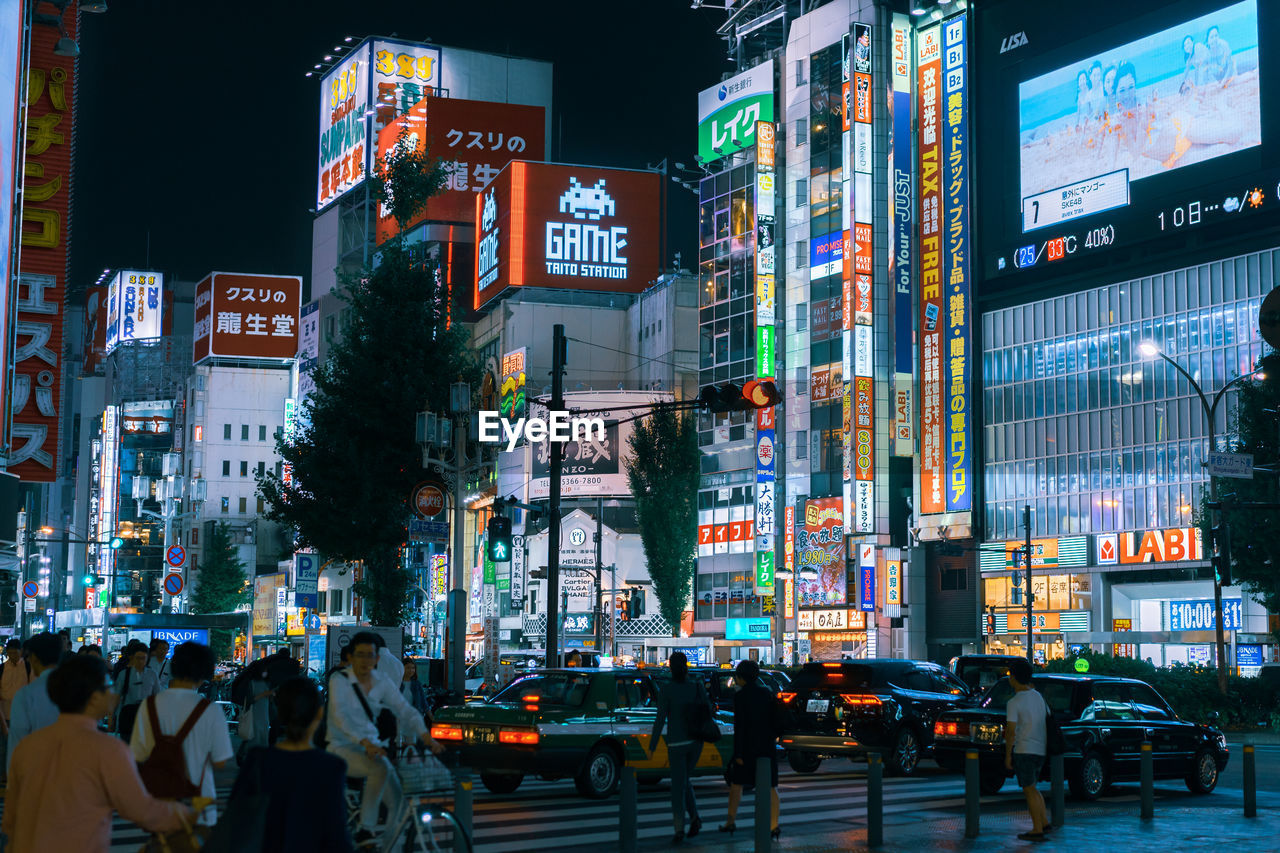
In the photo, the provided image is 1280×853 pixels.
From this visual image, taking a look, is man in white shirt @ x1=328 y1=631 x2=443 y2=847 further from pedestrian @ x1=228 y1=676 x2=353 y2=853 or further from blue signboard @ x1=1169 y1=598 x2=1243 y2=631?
blue signboard @ x1=1169 y1=598 x2=1243 y2=631

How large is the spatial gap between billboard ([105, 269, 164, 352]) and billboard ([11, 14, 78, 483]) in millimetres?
116508

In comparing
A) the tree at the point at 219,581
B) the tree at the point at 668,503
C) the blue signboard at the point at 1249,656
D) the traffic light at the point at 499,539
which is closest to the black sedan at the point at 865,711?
the traffic light at the point at 499,539

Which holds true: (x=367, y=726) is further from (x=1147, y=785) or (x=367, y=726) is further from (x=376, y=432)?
(x=376, y=432)

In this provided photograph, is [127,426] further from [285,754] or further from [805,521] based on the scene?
[285,754]

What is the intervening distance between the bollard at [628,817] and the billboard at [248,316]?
116 m

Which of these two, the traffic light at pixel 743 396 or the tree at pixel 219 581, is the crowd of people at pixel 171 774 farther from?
the tree at pixel 219 581

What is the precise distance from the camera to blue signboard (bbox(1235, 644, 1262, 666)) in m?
48.6

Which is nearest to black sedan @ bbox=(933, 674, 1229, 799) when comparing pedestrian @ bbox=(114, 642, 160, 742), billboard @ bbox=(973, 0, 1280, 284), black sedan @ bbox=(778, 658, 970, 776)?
black sedan @ bbox=(778, 658, 970, 776)

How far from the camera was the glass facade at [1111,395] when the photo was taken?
187ft

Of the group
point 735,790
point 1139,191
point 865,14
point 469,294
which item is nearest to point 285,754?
point 735,790

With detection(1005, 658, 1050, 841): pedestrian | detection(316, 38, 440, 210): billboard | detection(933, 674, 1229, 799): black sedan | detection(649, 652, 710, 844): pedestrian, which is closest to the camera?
detection(649, 652, 710, 844): pedestrian

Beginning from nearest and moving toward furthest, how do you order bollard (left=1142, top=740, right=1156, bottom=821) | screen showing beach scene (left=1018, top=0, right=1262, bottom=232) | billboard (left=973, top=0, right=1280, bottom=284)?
bollard (left=1142, top=740, right=1156, bottom=821), billboard (left=973, top=0, right=1280, bottom=284), screen showing beach scene (left=1018, top=0, right=1262, bottom=232)

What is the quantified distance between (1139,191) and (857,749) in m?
42.6

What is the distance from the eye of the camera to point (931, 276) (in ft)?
214
